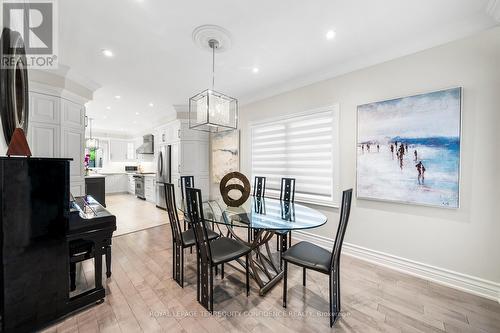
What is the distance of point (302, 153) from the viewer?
3373mm

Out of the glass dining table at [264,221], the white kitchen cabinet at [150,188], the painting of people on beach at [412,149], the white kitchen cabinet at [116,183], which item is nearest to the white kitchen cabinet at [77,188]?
the glass dining table at [264,221]

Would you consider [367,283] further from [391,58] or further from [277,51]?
[277,51]

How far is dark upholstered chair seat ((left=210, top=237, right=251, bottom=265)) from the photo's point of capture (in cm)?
174

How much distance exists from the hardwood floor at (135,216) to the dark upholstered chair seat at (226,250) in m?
2.75

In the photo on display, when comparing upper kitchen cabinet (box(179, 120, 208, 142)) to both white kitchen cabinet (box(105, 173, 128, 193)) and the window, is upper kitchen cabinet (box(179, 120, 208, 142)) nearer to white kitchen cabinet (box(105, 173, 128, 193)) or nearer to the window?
the window

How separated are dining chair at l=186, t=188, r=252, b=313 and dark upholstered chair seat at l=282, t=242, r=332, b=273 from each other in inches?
16.9

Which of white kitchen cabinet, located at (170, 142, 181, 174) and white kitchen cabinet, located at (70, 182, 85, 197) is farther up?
white kitchen cabinet, located at (170, 142, 181, 174)

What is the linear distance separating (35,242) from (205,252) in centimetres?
128

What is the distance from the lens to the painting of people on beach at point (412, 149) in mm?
2037

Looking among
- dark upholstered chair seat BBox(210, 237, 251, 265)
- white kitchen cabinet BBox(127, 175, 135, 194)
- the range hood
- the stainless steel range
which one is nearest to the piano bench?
dark upholstered chair seat BBox(210, 237, 251, 265)

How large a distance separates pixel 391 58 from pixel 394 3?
82 cm

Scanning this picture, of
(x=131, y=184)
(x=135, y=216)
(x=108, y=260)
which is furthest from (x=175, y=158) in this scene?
(x=131, y=184)

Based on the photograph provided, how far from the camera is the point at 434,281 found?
7.08ft

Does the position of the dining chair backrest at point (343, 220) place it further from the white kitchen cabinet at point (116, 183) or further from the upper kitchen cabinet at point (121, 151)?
the upper kitchen cabinet at point (121, 151)
